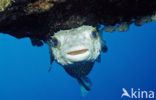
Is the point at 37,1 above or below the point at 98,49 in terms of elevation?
above

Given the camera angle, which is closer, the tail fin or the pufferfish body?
the pufferfish body

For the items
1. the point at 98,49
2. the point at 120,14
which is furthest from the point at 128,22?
the point at 98,49

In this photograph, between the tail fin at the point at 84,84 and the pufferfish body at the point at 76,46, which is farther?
the tail fin at the point at 84,84

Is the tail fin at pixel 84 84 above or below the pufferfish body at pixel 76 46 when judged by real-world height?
below

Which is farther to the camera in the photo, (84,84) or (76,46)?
(84,84)

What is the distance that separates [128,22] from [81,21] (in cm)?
145

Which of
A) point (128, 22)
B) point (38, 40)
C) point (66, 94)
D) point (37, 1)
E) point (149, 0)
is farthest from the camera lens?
point (66, 94)

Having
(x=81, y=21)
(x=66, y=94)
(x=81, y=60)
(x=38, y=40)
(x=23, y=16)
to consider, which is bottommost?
(x=66, y=94)

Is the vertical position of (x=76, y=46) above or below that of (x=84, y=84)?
above

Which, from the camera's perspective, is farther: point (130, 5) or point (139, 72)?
point (139, 72)

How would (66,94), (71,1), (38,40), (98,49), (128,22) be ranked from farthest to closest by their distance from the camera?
1. (66,94)
2. (38,40)
3. (128,22)
4. (98,49)
5. (71,1)

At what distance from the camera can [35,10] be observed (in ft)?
12.8

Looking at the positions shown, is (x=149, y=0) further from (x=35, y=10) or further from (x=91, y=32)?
(x=35, y=10)

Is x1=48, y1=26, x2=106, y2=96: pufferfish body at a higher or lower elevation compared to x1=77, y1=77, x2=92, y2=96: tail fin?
higher
